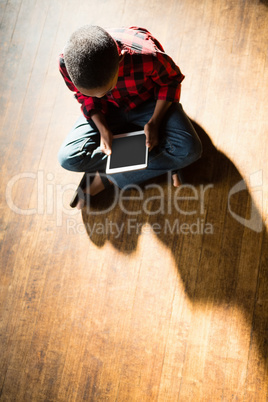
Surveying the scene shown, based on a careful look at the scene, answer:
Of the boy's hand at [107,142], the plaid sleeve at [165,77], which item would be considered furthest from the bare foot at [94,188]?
the plaid sleeve at [165,77]

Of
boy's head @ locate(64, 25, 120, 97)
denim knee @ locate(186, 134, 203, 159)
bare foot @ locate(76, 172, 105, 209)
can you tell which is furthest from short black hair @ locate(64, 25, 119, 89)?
bare foot @ locate(76, 172, 105, 209)

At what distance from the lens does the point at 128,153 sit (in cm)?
119

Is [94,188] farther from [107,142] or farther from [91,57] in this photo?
[91,57]

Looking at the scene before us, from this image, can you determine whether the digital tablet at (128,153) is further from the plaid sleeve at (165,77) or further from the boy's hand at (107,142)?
the plaid sleeve at (165,77)

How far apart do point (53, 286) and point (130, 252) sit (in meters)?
0.35

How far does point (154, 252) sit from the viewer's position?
4.35 feet

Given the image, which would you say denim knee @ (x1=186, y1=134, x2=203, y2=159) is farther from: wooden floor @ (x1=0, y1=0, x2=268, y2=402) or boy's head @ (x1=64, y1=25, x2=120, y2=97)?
boy's head @ (x1=64, y1=25, x2=120, y2=97)

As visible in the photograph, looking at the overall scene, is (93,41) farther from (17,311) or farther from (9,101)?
(17,311)

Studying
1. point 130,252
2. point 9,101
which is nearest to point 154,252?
point 130,252

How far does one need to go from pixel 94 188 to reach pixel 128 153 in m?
0.28

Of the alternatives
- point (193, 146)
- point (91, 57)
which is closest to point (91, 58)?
point (91, 57)

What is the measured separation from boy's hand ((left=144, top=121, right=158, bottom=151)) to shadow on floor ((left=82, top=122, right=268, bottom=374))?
0.24 m

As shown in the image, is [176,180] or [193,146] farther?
[176,180]

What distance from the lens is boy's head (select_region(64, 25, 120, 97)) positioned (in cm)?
89
